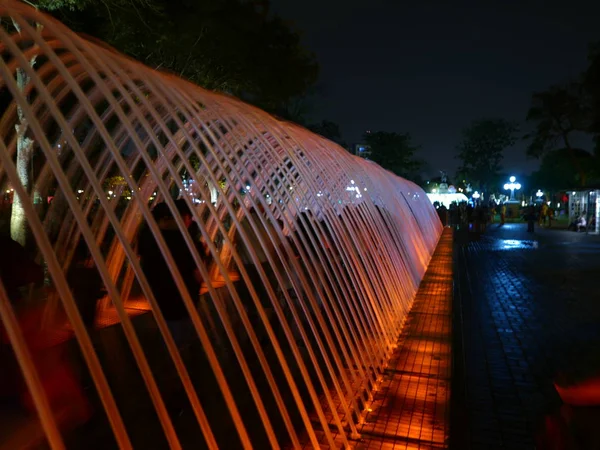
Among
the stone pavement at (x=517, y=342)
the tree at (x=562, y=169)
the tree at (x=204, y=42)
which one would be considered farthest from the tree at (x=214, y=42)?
the tree at (x=562, y=169)

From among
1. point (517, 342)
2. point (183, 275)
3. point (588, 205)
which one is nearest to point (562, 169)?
point (588, 205)

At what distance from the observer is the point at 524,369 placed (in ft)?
19.3

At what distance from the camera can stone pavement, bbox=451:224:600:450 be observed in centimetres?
422

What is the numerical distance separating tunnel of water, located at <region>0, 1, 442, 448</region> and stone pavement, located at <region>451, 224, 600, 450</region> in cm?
99

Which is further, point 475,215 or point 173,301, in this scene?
point 475,215

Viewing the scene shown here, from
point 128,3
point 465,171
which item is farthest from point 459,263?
point 465,171

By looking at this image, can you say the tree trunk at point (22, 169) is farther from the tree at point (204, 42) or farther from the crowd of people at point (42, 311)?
the crowd of people at point (42, 311)

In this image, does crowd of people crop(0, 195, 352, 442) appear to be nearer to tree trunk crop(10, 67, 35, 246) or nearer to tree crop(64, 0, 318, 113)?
tree trunk crop(10, 67, 35, 246)

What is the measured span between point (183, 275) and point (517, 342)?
16.4 feet

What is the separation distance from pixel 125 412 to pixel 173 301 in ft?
3.42

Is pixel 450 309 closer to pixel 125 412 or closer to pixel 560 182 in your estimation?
pixel 125 412

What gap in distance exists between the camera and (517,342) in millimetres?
7020

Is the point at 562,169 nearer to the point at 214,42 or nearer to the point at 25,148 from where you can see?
the point at 214,42

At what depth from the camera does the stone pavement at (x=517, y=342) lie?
422 centimetres
